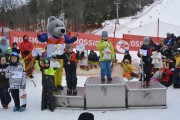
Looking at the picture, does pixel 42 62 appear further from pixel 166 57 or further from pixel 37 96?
pixel 166 57

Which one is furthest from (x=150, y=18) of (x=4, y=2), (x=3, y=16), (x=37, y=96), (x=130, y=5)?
(x=37, y=96)

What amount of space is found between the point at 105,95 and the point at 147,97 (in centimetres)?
102

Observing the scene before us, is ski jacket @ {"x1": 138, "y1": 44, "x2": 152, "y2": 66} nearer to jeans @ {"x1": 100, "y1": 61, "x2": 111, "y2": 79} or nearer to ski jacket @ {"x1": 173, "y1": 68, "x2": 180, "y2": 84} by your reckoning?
jeans @ {"x1": 100, "y1": 61, "x2": 111, "y2": 79}

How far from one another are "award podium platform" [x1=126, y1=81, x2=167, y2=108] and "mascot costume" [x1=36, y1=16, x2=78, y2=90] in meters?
1.79

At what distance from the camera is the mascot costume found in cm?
855

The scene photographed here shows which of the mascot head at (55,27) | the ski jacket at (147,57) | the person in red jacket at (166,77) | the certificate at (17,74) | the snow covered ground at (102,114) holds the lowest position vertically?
the snow covered ground at (102,114)

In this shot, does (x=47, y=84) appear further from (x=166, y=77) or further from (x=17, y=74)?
(x=166, y=77)

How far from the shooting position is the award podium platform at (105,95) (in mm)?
7887

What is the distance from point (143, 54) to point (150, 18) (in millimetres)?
33419

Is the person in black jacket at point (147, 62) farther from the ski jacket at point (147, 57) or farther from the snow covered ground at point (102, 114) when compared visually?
the snow covered ground at point (102, 114)

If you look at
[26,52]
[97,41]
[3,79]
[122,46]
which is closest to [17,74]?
[3,79]

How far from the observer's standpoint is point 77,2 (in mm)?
44625

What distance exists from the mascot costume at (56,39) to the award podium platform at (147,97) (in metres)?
1.79

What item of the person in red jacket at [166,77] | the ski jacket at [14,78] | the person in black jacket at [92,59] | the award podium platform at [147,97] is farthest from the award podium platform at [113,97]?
the person in black jacket at [92,59]
